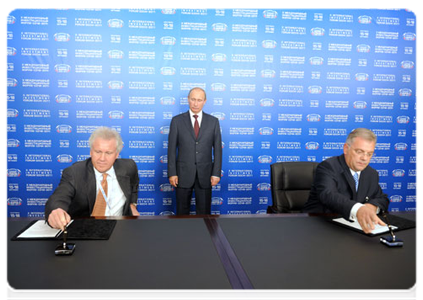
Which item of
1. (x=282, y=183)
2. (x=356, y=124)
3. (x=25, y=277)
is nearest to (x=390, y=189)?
(x=356, y=124)

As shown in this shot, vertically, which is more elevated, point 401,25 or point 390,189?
point 401,25

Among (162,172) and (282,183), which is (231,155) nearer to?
(162,172)

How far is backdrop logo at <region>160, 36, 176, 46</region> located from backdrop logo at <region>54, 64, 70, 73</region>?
124cm

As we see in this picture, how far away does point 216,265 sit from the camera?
1197 millimetres

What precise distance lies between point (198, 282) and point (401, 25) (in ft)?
15.6

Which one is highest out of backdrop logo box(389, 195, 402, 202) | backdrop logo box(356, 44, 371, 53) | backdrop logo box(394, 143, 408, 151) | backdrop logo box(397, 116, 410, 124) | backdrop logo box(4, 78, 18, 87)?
backdrop logo box(356, 44, 371, 53)

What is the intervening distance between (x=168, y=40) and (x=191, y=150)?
4.92 ft

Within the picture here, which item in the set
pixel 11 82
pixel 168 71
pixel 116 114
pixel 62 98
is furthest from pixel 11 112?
pixel 168 71

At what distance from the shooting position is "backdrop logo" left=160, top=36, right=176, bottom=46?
155 inches

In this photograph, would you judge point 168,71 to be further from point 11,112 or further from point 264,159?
point 11,112

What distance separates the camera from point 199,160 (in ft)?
11.7

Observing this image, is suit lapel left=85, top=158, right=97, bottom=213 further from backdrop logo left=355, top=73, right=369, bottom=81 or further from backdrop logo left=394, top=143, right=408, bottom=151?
backdrop logo left=394, top=143, right=408, bottom=151

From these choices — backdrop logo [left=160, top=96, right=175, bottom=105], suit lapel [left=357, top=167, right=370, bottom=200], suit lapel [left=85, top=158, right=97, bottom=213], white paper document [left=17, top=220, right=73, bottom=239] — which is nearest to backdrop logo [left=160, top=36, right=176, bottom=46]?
backdrop logo [left=160, top=96, right=175, bottom=105]

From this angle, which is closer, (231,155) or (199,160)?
(199,160)
